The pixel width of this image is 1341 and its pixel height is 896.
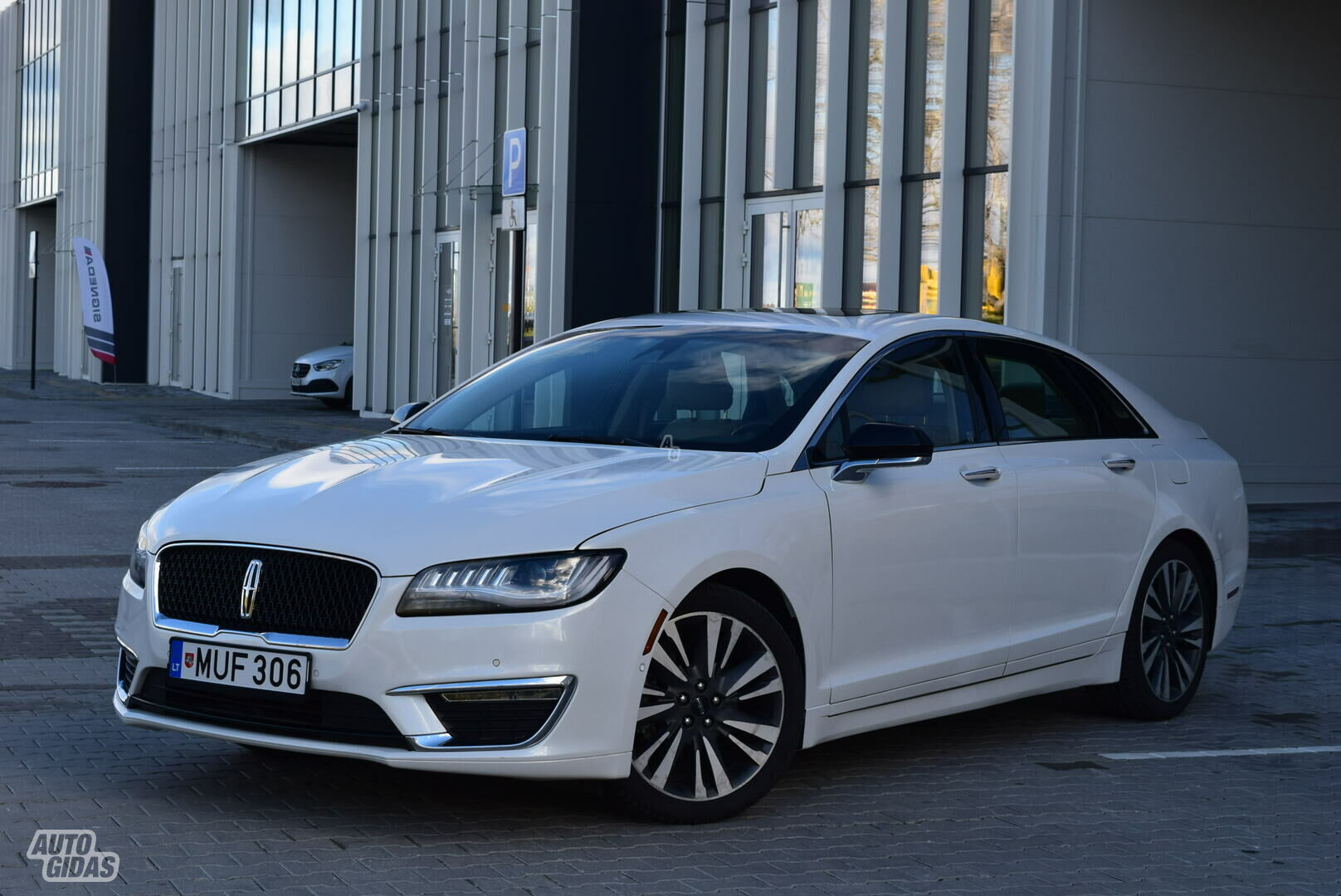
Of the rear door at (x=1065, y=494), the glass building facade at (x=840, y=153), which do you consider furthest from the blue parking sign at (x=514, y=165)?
the rear door at (x=1065, y=494)

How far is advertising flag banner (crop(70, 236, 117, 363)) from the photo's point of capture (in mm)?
43812

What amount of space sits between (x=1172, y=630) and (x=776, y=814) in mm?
2434

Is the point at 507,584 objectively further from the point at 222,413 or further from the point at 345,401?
the point at 345,401

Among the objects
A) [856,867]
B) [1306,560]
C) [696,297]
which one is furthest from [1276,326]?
[856,867]

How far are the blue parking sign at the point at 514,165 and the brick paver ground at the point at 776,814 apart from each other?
7207 millimetres

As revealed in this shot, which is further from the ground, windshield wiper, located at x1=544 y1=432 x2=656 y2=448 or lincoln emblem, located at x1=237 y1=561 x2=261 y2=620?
windshield wiper, located at x1=544 y1=432 x2=656 y2=448

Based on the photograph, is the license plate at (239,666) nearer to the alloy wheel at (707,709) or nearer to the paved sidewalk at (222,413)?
the alloy wheel at (707,709)

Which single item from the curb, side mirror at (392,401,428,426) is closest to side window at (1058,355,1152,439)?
side mirror at (392,401,428,426)

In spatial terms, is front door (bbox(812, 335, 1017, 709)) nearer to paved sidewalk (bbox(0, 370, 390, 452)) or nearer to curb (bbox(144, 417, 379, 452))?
paved sidewalk (bbox(0, 370, 390, 452))

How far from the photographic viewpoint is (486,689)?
5051 millimetres

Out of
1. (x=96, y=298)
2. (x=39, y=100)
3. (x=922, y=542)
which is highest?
(x=39, y=100)

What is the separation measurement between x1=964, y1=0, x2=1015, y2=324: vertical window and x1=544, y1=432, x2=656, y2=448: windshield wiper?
1128 centimetres

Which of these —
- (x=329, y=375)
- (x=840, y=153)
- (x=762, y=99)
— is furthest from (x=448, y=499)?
(x=329, y=375)

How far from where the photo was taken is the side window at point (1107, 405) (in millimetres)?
7328
